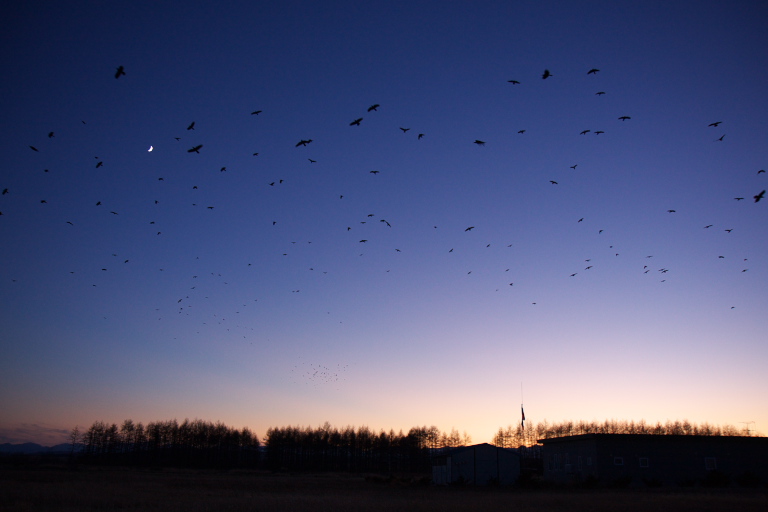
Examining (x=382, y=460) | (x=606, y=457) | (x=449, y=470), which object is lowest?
(x=382, y=460)

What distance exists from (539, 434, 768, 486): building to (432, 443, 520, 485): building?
9264mm

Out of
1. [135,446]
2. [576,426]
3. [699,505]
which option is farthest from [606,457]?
[576,426]

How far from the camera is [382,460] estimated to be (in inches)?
5428

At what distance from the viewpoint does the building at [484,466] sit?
159 ft

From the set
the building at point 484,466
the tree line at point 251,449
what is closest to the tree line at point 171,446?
the tree line at point 251,449

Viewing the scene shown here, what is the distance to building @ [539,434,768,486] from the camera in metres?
39.2

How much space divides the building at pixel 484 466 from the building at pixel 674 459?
9.26 metres

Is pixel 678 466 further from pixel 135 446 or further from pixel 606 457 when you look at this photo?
pixel 135 446

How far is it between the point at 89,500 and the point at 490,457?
3669cm

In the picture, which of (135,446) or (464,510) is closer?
(464,510)

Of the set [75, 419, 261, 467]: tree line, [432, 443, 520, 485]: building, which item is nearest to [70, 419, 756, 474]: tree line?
[75, 419, 261, 467]: tree line

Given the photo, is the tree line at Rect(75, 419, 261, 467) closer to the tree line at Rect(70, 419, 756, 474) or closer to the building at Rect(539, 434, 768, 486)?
the tree line at Rect(70, 419, 756, 474)

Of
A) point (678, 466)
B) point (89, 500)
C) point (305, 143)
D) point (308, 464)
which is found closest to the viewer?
point (305, 143)

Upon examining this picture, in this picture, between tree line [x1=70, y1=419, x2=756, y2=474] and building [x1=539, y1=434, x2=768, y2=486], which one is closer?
building [x1=539, y1=434, x2=768, y2=486]
